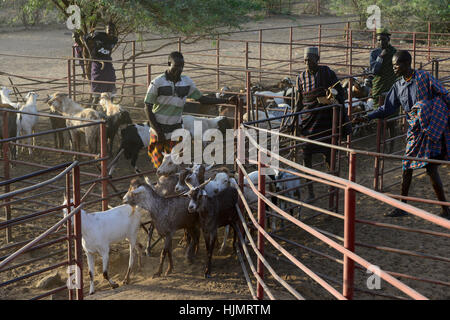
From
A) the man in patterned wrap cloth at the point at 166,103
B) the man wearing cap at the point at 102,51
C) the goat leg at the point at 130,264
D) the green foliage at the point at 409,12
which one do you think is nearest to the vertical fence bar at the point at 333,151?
the man in patterned wrap cloth at the point at 166,103

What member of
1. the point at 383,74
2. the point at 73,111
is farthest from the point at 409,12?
the point at 73,111

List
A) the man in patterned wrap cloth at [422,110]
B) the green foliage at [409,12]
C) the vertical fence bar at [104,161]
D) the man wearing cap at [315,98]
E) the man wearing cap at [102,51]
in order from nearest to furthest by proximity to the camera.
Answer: the vertical fence bar at [104,161] < the man in patterned wrap cloth at [422,110] < the man wearing cap at [315,98] < the man wearing cap at [102,51] < the green foliage at [409,12]

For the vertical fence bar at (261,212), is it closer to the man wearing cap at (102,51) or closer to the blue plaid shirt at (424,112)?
the blue plaid shirt at (424,112)

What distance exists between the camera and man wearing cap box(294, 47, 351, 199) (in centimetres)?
728

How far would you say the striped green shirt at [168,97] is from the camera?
259 inches

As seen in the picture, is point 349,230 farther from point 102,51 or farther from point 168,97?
point 102,51

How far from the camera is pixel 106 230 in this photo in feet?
18.8

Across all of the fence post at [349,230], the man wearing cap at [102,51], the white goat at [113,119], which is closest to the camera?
the fence post at [349,230]

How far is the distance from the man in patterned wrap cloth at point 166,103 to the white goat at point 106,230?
1.03 metres

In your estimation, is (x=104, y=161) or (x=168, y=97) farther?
(x=168, y=97)

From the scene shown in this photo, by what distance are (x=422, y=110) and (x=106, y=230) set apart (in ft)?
11.1
